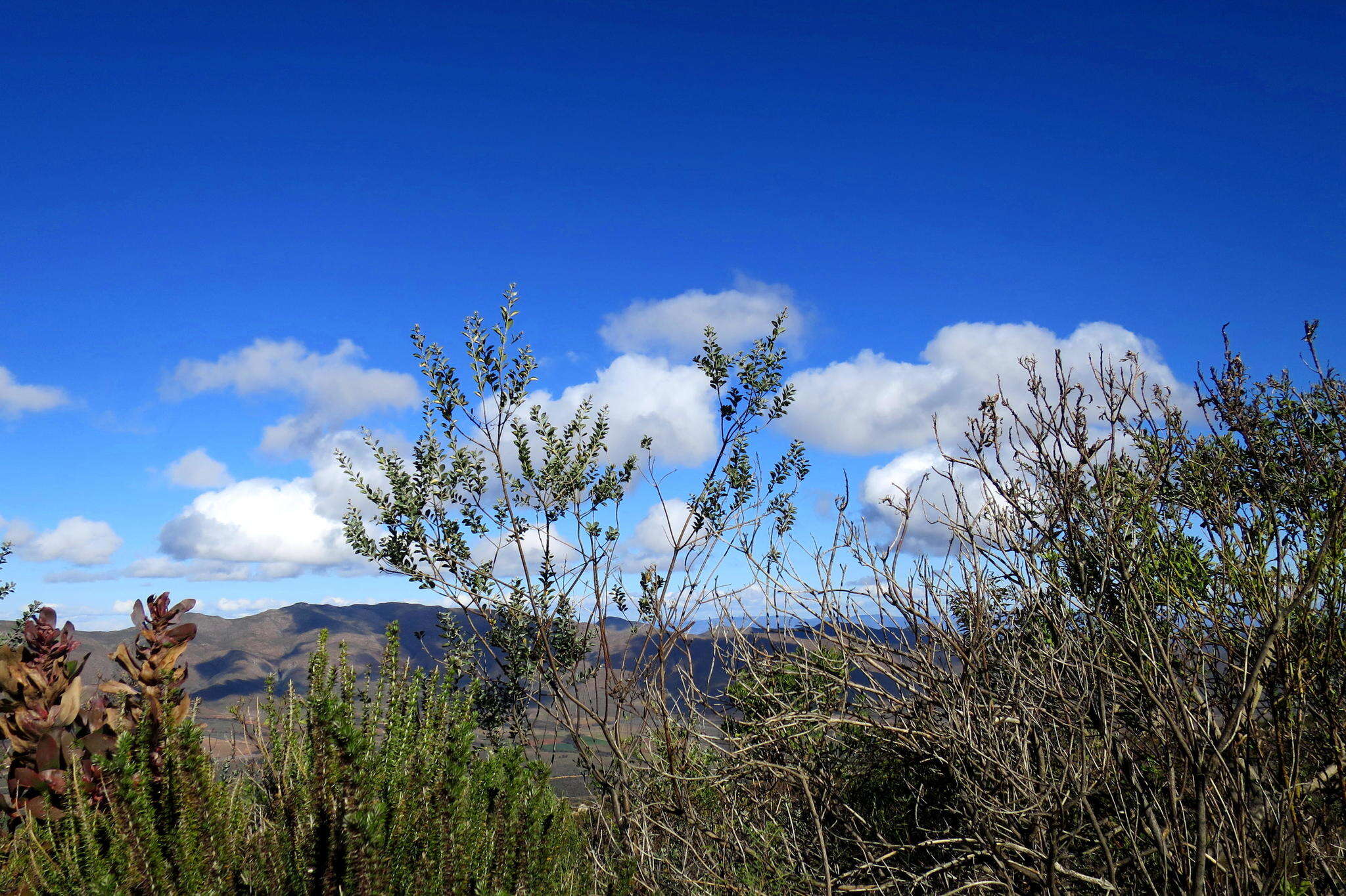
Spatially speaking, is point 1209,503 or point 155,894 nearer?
point 155,894

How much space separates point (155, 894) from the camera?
212cm

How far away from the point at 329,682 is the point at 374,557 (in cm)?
467

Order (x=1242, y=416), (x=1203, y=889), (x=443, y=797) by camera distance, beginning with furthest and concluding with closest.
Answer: (x=1242, y=416) < (x=1203, y=889) < (x=443, y=797)

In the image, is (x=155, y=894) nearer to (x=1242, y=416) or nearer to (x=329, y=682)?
(x=329, y=682)

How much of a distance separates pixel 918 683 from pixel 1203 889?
1.30 m

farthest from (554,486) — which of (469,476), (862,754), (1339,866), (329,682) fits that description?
(1339,866)

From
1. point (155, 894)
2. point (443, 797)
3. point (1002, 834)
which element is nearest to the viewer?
point (155, 894)

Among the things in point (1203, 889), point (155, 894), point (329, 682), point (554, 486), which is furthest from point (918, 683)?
point (554, 486)

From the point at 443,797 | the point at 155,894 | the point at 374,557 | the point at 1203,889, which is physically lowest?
the point at 1203,889

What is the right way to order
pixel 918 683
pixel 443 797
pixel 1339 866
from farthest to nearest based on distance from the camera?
pixel 918 683, pixel 1339 866, pixel 443 797

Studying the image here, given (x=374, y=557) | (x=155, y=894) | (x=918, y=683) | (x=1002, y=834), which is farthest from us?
(x=374, y=557)

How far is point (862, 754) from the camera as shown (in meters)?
5.23

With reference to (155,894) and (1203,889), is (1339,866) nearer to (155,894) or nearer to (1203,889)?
(1203,889)

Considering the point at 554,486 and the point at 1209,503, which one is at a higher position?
the point at 554,486
